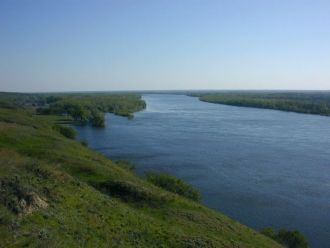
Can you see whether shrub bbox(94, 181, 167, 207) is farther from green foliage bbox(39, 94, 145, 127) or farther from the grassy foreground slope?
green foliage bbox(39, 94, 145, 127)

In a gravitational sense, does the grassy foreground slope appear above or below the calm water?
above

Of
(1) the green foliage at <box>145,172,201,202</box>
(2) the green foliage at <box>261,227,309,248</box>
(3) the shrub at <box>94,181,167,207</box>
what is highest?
(3) the shrub at <box>94,181,167,207</box>

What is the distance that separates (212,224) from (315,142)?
42.2 m

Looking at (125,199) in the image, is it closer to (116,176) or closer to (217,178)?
(116,176)

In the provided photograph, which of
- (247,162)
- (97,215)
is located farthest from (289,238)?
(247,162)

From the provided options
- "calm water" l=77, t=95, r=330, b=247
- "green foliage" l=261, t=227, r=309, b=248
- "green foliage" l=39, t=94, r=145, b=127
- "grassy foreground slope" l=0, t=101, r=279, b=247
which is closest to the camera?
"grassy foreground slope" l=0, t=101, r=279, b=247

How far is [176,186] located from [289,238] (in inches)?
410

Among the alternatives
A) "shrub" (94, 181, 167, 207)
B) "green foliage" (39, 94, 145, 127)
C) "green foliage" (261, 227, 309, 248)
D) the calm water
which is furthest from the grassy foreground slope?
"green foliage" (39, 94, 145, 127)

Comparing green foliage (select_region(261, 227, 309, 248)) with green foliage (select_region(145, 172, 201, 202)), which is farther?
green foliage (select_region(145, 172, 201, 202))

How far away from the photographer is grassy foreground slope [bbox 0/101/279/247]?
17297 mm

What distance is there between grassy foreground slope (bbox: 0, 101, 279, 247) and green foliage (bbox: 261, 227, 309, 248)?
198cm

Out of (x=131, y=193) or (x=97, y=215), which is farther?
(x=131, y=193)

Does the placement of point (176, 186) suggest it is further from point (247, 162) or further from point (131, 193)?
point (247, 162)

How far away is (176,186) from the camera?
33719 mm
